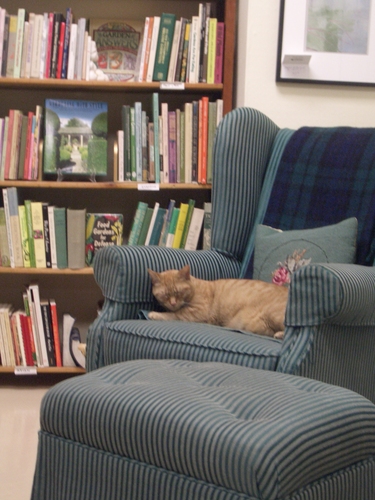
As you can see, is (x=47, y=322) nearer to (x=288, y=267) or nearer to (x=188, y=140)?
(x=188, y=140)

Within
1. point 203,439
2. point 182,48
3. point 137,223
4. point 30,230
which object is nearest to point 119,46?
point 182,48

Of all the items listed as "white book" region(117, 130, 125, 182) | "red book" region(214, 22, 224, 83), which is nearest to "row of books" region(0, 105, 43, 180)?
"white book" region(117, 130, 125, 182)

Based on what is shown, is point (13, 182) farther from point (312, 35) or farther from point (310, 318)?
point (310, 318)

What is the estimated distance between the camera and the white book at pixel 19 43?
8.98 ft

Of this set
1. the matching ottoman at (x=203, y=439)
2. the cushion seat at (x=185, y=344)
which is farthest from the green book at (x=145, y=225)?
the matching ottoman at (x=203, y=439)

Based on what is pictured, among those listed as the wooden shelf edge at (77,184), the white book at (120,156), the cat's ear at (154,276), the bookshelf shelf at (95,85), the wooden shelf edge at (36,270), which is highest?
the bookshelf shelf at (95,85)

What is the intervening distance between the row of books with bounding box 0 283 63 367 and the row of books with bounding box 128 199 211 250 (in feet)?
1.62

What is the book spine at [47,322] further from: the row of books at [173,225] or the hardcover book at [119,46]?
the hardcover book at [119,46]

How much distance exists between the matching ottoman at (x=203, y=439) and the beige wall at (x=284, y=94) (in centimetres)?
155

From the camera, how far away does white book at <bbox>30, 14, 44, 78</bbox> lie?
2.75 metres

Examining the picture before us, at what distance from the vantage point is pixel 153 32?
9.11ft

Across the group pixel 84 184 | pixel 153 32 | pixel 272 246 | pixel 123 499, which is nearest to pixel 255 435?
pixel 123 499

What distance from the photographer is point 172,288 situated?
6.38 feet

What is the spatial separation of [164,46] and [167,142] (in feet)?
1.33
